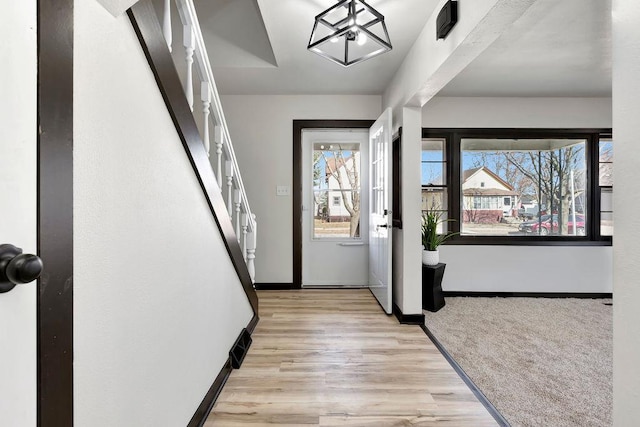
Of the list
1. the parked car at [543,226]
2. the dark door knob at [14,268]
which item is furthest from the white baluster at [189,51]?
the parked car at [543,226]

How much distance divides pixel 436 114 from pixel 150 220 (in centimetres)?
→ 343

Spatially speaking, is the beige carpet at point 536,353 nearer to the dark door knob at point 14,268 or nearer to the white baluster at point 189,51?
the dark door knob at point 14,268

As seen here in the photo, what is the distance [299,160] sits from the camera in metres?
3.93

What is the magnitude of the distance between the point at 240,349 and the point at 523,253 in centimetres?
326

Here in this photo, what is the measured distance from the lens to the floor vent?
2.12m

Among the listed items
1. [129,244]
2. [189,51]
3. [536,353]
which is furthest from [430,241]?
[129,244]

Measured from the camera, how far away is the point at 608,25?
2.28 m

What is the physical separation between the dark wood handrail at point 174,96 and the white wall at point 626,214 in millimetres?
1376

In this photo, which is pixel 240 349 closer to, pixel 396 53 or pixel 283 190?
pixel 283 190

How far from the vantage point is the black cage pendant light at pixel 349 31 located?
1782mm

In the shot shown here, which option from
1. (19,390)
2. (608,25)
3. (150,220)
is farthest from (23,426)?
(608,25)

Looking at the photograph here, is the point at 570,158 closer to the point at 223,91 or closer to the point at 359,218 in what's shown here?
the point at 359,218

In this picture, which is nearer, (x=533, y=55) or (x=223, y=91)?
(x=533, y=55)

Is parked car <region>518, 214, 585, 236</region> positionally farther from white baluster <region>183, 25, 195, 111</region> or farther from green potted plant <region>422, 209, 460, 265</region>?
white baluster <region>183, 25, 195, 111</region>
